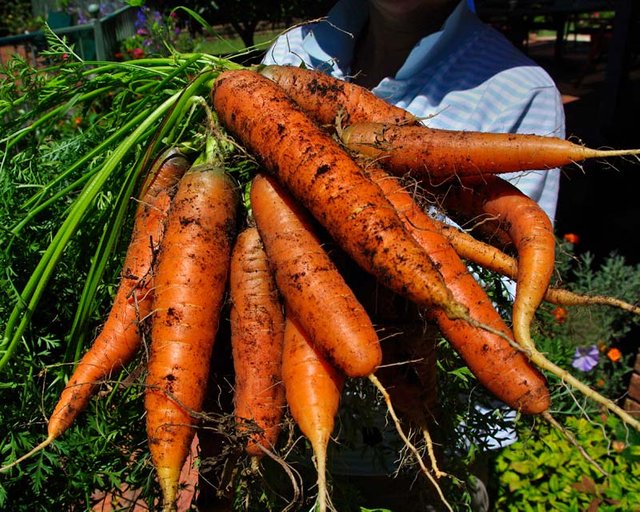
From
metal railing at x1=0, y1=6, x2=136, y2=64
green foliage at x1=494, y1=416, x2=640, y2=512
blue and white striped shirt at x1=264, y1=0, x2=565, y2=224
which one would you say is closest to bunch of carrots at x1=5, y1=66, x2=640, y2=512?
blue and white striped shirt at x1=264, y1=0, x2=565, y2=224

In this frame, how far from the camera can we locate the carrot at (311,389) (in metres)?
1.16

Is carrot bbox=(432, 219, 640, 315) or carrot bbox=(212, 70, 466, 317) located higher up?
carrot bbox=(212, 70, 466, 317)

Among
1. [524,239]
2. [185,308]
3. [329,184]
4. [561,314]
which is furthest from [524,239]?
[561,314]

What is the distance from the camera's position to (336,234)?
46.4 inches

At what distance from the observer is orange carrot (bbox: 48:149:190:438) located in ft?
4.18

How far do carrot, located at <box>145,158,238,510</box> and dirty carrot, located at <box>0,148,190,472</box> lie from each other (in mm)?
59

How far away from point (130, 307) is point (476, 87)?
48.1 inches

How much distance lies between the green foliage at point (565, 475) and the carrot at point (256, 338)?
64.4 inches

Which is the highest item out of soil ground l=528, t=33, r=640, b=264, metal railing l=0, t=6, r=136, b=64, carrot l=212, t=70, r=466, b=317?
carrot l=212, t=70, r=466, b=317

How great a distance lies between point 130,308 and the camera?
4.27 ft

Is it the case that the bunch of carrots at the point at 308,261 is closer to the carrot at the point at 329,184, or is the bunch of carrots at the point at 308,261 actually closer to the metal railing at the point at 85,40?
the carrot at the point at 329,184

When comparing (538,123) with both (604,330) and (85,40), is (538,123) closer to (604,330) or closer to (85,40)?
(604,330)

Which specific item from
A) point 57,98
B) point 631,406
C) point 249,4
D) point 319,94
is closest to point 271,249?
point 319,94

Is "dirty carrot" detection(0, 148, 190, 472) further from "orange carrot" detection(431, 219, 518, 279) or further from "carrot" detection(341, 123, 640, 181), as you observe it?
"orange carrot" detection(431, 219, 518, 279)
